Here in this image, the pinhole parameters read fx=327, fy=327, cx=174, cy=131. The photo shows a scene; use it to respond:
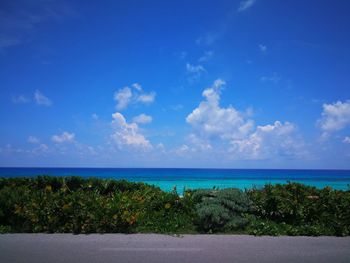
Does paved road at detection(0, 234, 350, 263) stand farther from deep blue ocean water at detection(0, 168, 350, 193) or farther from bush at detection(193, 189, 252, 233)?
deep blue ocean water at detection(0, 168, 350, 193)

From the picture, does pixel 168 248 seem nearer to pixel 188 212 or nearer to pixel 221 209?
pixel 221 209

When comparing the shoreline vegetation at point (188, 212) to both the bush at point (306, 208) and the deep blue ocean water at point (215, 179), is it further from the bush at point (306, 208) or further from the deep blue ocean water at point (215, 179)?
the deep blue ocean water at point (215, 179)

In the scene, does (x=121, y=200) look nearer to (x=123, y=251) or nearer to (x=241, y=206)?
(x=123, y=251)

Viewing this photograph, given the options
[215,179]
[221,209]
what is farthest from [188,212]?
[215,179]

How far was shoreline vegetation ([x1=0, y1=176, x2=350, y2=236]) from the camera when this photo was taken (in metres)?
8.93

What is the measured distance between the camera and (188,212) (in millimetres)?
10203

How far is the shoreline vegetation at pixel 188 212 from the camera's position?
29.3 ft

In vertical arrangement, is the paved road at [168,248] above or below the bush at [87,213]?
below

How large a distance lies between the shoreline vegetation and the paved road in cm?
48

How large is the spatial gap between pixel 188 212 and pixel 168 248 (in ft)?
9.36

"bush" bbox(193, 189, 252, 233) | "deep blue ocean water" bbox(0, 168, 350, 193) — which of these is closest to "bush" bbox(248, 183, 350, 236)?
"bush" bbox(193, 189, 252, 233)

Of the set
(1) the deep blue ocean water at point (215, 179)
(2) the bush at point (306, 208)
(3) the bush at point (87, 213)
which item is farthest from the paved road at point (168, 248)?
(1) the deep blue ocean water at point (215, 179)

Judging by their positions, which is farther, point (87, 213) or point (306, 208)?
point (306, 208)

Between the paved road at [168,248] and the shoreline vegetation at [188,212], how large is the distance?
0.48 metres
